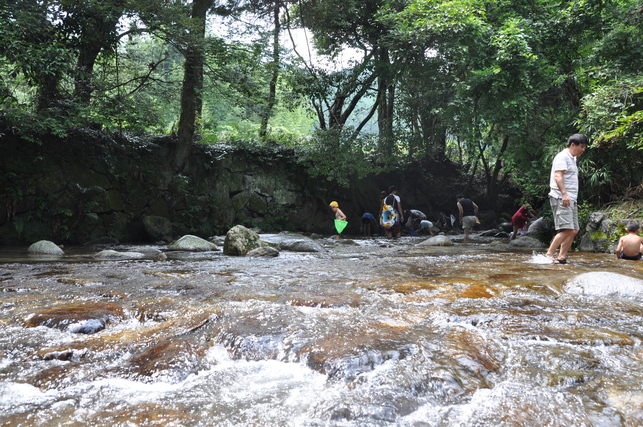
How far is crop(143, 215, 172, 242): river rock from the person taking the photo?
486 inches

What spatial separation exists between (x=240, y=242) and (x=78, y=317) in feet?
18.3

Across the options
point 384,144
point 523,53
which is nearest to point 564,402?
point 523,53

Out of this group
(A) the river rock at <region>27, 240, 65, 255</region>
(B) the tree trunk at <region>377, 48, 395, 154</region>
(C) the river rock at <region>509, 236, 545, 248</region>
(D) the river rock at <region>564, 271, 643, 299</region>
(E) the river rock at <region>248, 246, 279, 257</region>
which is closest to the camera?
(D) the river rock at <region>564, 271, 643, 299</region>

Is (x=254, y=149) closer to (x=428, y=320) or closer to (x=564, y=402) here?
(x=428, y=320)

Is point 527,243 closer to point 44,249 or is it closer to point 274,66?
point 274,66

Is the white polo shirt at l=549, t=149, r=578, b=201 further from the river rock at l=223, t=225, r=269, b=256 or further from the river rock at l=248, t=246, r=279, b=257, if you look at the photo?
the river rock at l=223, t=225, r=269, b=256

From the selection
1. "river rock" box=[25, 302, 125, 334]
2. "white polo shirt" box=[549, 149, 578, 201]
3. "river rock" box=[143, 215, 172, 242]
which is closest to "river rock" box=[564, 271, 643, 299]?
"white polo shirt" box=[549, 149, 578, 201]

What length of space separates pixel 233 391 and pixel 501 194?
20.7m

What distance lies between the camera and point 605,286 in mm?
4074

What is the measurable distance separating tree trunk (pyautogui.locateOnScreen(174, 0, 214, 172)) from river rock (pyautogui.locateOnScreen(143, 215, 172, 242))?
188 centimetres

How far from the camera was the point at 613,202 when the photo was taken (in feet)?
31.5

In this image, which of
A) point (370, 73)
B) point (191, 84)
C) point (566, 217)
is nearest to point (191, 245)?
point (191, 84)

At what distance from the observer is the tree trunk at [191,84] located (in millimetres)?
11141

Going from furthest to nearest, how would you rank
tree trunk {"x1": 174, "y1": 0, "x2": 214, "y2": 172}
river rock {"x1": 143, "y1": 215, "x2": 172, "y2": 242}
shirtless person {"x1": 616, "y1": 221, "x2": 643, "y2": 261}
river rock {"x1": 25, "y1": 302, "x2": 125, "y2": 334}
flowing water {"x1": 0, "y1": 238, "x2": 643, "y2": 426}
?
river rock {"x1": 143, "y1": 215, "x2": 172, "y2": 242}
tree trunk {"x1": 174, "y1": 0, "x2": 214, "y2": 172}
shirtless person {"x1": 616, "y1": 221, "x2": 643, "y2": 261}
river rock {"x1": 25, "y1": 302, "x2": 125, "y2": 334}
flowing water {"x1": 0, "y1": 238, "x2": 643, "y2": 426}
